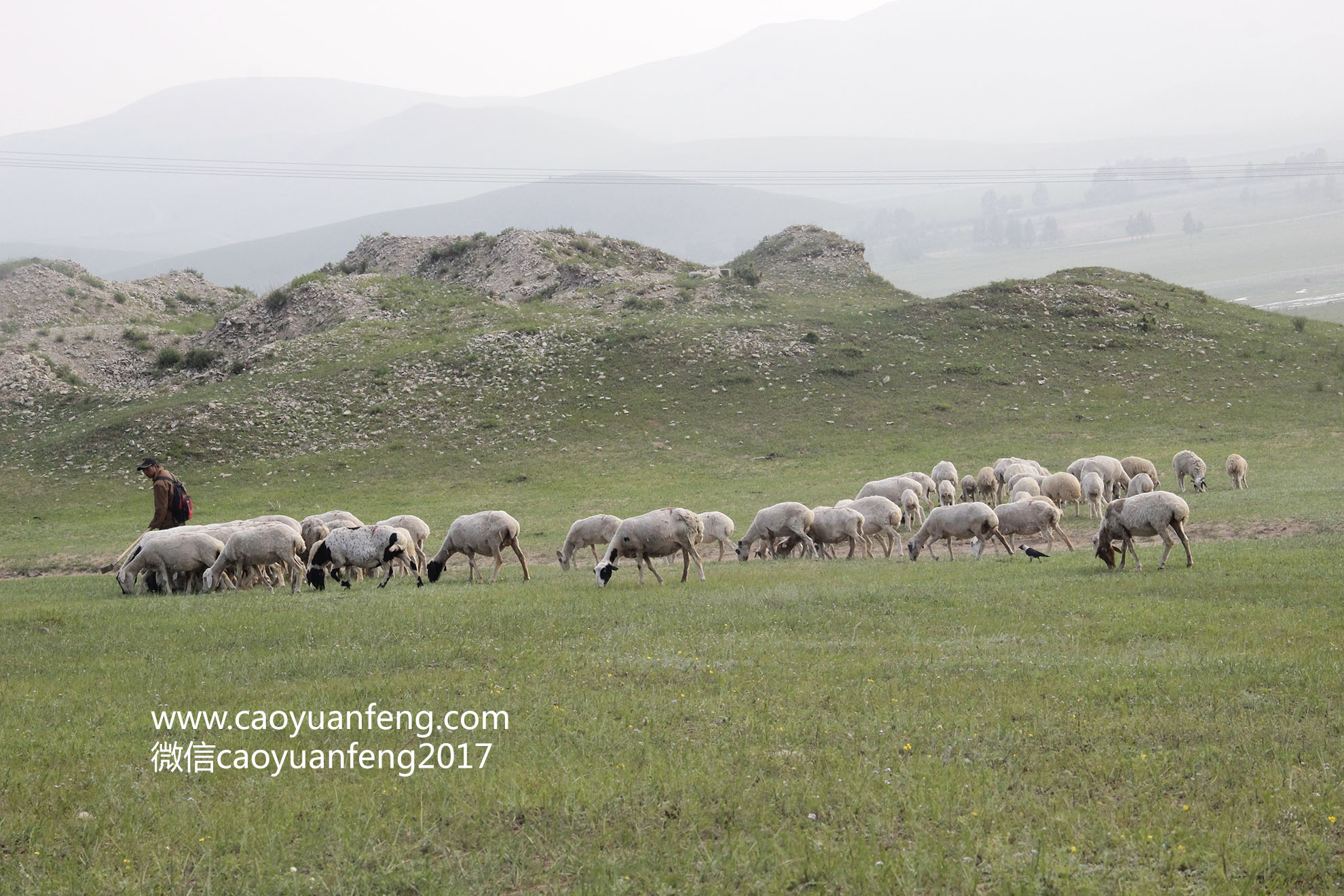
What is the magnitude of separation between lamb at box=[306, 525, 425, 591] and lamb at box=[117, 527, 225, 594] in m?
2.00

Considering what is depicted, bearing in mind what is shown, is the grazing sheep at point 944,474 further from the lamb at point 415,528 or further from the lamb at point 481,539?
the lamb at point 415,528

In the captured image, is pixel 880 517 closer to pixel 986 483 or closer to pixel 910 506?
pixel 910 506

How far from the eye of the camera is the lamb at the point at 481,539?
1964cm

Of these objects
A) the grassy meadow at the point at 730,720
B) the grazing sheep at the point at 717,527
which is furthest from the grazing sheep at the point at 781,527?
the grassy meadow at the point at 730,720

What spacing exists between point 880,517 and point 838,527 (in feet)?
4.21

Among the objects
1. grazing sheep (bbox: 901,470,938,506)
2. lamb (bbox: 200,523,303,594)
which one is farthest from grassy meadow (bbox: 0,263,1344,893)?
grazing sheep (bbox: 901,470,938,506)

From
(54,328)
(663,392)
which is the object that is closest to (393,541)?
(663,392)

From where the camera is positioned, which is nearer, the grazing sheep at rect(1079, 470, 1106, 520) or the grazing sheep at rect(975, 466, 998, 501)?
the grazing sheep at rect(1079, 470, 1106, 520)

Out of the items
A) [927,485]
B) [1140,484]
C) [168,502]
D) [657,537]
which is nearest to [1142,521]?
[657,537]

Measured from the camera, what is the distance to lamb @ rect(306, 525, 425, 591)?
18.5 m

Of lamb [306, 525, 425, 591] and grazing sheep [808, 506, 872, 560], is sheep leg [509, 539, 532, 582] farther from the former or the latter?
grazing sheep [808, 506, 872, 560]

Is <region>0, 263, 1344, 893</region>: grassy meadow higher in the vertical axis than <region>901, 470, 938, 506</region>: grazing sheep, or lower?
higher

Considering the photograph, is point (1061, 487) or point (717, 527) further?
point (1061, 487)

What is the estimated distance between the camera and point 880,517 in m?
22.9
